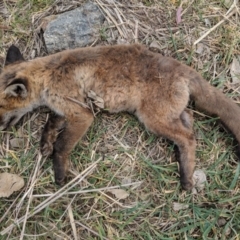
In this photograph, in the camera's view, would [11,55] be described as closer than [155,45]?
Yes

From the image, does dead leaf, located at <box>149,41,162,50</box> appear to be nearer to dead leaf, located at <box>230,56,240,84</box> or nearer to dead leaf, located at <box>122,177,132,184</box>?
dead leaf, located at <box>230,56,240,84</box>

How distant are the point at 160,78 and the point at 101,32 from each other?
124 centimetres

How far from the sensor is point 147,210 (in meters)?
5.50

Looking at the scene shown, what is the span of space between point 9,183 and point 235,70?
329 centimetres

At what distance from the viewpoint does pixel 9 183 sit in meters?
5.56

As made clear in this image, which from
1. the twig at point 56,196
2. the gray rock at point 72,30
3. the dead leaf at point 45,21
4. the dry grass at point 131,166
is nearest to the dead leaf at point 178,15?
the dry grass at point 131,166

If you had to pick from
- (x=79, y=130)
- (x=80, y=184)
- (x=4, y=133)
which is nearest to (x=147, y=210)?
(x=80, y=184)

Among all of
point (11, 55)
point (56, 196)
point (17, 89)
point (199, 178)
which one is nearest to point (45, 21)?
point (11, 55)

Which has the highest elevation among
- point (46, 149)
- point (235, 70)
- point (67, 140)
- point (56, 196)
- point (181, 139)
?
point (235, 70)

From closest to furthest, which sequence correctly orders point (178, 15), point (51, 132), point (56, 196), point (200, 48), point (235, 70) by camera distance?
→ point (56, 196), point (51, 132), point (235, 70), point (200, 48), point (178, 15)

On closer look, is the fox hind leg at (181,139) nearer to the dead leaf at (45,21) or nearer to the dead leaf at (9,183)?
the dead leaf at (9,183)

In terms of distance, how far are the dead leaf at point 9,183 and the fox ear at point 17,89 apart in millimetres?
980

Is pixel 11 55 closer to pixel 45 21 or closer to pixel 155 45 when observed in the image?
pixel 45 21

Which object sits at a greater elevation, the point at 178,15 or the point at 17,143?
the point at 178,15
